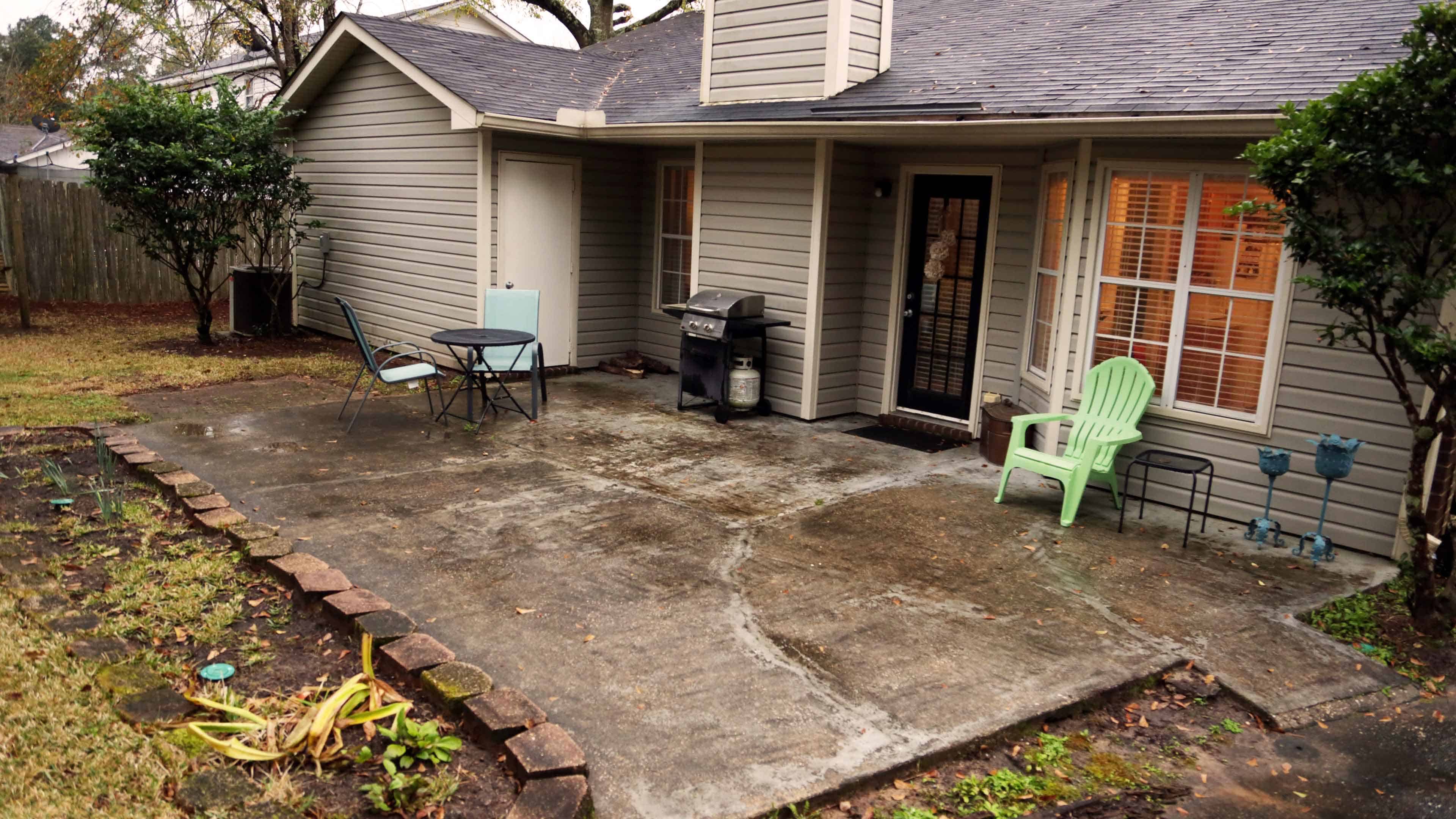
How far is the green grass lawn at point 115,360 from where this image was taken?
7770 mm

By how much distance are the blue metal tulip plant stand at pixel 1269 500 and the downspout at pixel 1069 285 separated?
1.23 meters

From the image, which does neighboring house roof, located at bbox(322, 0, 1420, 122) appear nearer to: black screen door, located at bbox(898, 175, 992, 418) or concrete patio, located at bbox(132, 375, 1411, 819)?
black screen door, located at bbox(898, 175, 992, 418)

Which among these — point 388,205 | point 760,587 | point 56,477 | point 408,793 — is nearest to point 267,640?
point 408,793

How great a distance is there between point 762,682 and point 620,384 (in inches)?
244

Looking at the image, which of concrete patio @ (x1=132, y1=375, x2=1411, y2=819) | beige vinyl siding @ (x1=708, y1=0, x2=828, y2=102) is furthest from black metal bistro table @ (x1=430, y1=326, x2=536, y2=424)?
beige vinyl siding @ (x1=708, y1=0, x2=828, y2=102)

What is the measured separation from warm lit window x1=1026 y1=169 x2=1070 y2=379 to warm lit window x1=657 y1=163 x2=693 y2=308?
368cm

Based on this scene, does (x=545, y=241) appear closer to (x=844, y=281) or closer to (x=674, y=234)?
(x=674, y=234)

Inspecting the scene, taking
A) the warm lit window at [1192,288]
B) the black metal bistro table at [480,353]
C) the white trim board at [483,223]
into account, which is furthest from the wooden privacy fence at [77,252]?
the warm lit window at [1192,288]

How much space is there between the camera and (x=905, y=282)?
8.31 m

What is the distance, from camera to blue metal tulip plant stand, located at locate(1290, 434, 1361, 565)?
17.0 ft

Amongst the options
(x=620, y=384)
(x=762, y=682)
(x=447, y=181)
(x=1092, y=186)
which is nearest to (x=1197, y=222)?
(x=1092, y=186)

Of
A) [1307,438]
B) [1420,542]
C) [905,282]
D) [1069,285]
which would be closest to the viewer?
[1420,542]

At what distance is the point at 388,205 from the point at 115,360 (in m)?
2.97

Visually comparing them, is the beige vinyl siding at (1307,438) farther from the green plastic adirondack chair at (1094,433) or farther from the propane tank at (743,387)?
the propane tank at (743,387)
